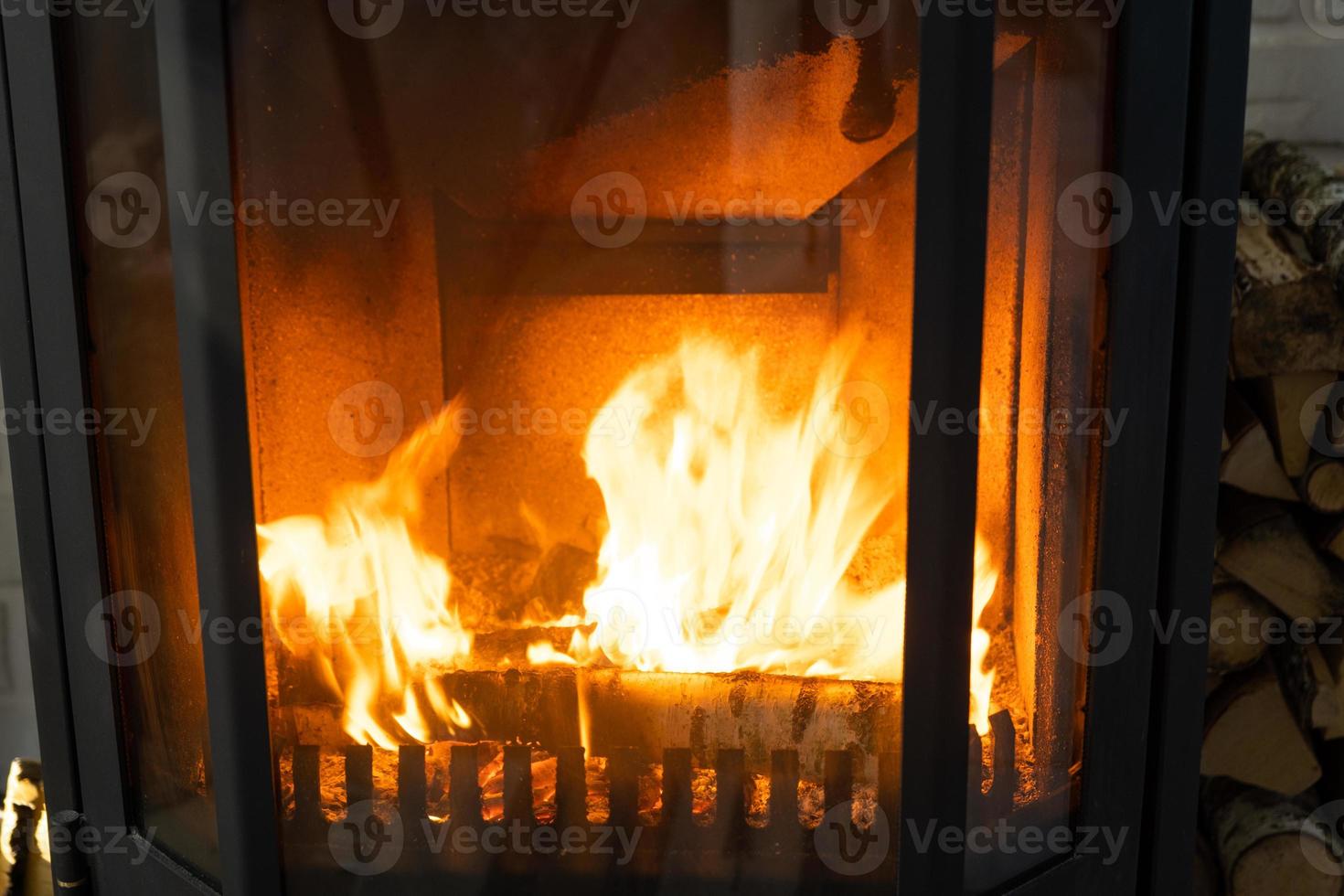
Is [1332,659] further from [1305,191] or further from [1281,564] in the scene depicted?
[1305,191]

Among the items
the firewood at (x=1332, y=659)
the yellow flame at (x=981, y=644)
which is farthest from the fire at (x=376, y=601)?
the firewood at (x=1332, y=659)

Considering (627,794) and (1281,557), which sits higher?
(1281,557)

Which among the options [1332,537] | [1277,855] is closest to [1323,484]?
[1332,537]

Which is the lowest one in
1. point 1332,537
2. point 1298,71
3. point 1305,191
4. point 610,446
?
point 1332,537

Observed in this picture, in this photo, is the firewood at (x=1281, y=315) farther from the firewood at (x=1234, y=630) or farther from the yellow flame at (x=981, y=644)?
the yellow flame at (x=981, y=644)

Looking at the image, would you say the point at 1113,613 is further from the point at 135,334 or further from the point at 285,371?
the point at 135,334

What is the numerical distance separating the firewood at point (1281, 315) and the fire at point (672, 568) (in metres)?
0.43

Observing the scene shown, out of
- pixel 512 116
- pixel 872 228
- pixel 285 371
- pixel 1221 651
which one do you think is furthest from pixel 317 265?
pixel 1221 651

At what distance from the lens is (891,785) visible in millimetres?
770

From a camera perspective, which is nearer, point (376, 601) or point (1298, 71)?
point (376, 601)

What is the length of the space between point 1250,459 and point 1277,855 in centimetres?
42

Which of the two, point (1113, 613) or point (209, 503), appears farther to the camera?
point (1113, 613)

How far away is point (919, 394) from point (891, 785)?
1.00 ft

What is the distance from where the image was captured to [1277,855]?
106cm
